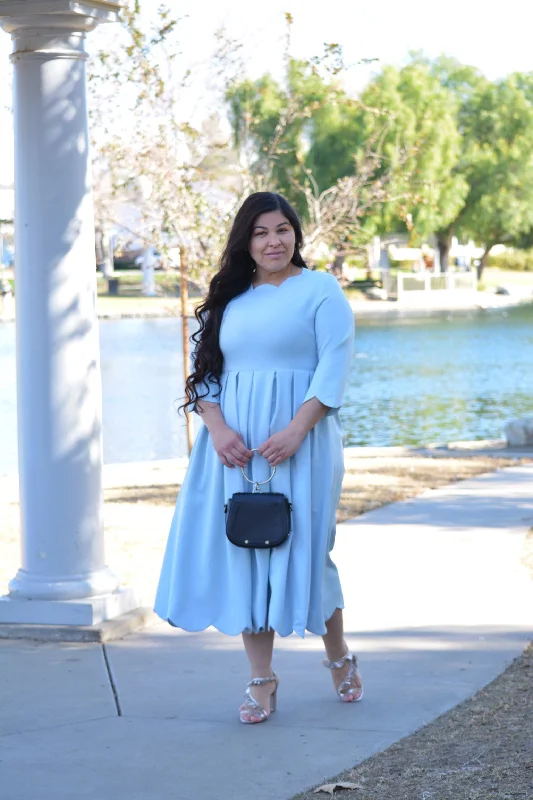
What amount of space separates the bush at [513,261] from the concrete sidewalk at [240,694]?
86113 mm

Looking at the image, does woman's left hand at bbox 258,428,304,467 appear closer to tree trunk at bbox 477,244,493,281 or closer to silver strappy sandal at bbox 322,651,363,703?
silver strappy sandal at bbox 322,651,363,703

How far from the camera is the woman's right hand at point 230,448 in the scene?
436 centimetres

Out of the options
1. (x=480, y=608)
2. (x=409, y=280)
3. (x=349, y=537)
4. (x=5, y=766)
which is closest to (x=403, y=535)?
(x=349, y=537)

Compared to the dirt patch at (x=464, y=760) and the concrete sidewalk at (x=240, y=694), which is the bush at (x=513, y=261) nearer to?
the concrete sidewalk at (x=240, y=694)

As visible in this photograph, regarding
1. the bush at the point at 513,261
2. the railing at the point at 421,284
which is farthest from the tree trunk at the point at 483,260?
the bush at the point at 513,261

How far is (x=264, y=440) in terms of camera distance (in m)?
4.40

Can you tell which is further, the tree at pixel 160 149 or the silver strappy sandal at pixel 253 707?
the tree at pixel 160 149

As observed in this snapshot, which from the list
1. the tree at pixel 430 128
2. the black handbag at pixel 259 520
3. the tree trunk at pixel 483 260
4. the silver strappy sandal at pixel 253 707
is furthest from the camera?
the tree trunk at pixel 483 260

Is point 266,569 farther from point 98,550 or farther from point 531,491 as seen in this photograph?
point 531,491

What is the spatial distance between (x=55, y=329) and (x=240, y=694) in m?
1.89

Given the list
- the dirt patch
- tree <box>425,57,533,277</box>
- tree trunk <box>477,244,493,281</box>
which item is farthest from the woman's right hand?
tree trunk <box>477,244,493,281</box>

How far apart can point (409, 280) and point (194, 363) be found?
2518 inches

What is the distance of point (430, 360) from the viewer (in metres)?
34.8

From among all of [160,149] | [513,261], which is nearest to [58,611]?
[160,149]
